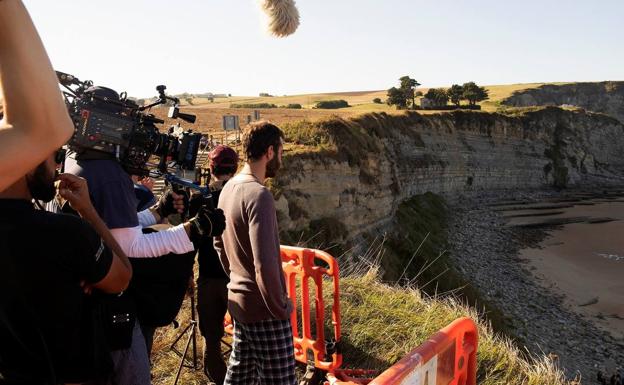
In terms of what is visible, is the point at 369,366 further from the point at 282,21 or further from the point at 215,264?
the point at 282,21

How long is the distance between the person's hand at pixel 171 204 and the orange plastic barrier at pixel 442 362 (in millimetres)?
1651

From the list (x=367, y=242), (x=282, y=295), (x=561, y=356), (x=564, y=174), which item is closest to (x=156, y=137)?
(x=282, y=295)

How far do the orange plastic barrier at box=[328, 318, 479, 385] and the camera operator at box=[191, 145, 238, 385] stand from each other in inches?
78.1

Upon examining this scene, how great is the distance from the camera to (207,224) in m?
2.52

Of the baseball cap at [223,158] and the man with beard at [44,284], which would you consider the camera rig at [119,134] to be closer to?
the man with beard at [44,284]

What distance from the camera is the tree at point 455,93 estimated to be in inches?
2336

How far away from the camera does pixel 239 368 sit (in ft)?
10.1

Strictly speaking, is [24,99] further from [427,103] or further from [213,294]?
[427,103]

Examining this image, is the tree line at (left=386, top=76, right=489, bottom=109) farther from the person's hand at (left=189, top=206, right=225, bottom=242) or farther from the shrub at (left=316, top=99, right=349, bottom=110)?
the person's hand at (left=189, top=206, right=225, bottom=242)

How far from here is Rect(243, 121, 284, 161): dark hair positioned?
3.09m

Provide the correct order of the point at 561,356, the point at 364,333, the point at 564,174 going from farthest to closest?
the point at 564,174
the point at 561,356
the point at 364,333

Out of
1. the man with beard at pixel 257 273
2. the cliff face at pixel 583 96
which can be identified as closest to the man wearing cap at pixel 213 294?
the man with beard at pixel 257 273

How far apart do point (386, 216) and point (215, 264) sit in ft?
71.6

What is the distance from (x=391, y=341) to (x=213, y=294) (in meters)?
2.05
